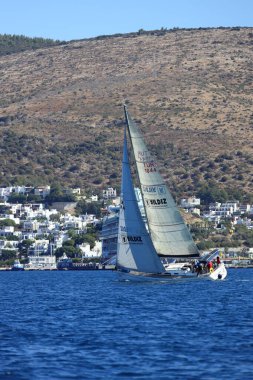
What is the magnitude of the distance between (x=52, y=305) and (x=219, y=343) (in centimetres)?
2219

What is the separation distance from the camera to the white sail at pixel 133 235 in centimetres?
7694

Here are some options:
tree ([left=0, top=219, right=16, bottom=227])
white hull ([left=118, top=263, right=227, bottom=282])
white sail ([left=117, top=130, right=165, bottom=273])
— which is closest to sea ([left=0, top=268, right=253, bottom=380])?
white sail ([left=117, top=130, right=165, bottom=273])

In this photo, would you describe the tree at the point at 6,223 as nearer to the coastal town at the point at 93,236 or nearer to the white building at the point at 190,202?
the coastal town at the point at 93,236

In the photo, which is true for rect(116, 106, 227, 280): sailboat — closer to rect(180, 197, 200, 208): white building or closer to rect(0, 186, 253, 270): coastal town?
rect(0, 186, 253, 270): coastal town

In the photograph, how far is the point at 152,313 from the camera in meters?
55.5

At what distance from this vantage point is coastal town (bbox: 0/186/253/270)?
168125 millimetres

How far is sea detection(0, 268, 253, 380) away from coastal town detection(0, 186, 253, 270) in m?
94.0

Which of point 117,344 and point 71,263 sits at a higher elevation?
point 71,263

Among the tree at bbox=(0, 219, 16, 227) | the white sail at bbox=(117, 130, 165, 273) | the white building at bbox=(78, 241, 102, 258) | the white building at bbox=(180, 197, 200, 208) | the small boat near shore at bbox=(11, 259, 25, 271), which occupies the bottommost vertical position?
the white sail at bbox=(117, 130, 165, 273)

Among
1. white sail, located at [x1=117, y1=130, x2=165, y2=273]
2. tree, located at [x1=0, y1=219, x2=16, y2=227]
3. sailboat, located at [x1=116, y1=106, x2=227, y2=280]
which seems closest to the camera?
white sail, located at [x1=117, y1=130, x2=165, y2=273]

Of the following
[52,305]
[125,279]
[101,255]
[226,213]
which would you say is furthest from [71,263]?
[52,305]

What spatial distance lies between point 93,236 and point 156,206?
4130 inches

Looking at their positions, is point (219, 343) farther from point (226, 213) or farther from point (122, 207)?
point (226, 213)

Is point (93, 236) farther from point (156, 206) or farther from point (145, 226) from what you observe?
point (145, 226)
